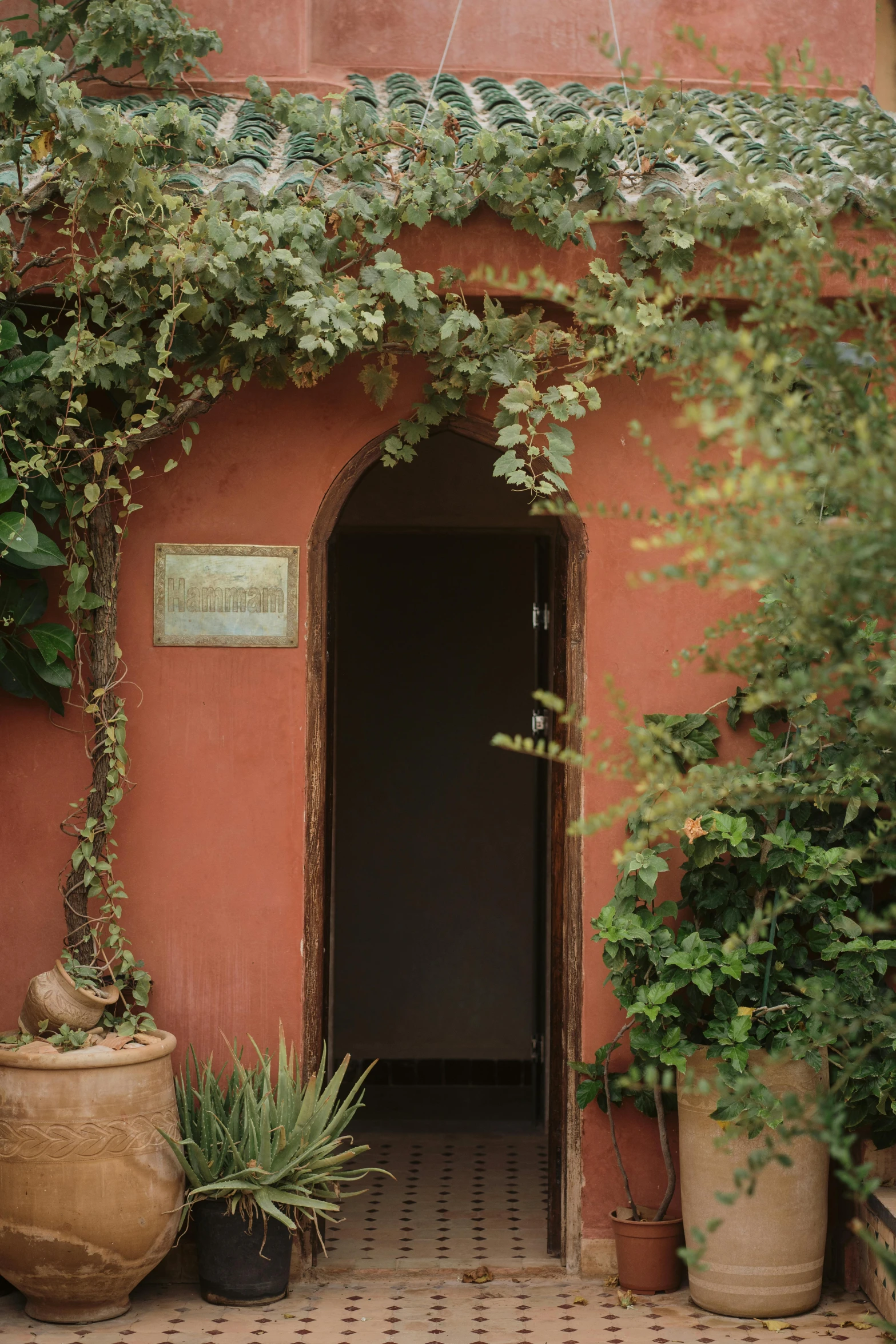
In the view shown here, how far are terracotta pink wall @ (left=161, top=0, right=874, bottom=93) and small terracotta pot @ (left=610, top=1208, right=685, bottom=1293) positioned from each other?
14.4ft

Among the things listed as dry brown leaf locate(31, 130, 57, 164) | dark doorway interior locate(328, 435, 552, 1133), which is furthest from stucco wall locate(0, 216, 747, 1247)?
dark doorway interior locate(328, 435, 552, 1133)

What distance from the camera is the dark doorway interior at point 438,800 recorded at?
677cm

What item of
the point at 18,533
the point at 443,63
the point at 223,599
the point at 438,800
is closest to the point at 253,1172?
the point at 223,599

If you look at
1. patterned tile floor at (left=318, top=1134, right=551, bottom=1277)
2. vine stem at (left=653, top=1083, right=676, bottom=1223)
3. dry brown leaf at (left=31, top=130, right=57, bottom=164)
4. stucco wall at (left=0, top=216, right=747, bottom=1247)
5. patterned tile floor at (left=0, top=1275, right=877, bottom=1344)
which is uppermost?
dry brown leaf at (left=31, top=130, right=57, bottom=164)

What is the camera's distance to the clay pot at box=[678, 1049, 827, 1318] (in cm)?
402

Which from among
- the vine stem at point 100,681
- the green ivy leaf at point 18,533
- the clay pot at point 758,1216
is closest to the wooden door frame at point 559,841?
the clay pot at point 758,1216

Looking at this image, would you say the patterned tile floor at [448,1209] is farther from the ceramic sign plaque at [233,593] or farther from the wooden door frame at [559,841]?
the ceramic sign plaque at [233,593]

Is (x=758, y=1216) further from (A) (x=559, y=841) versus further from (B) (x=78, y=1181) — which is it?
(B) (x=78, y=1181)

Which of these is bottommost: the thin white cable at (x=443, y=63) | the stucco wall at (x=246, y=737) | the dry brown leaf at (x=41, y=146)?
the stucco wall at (x=246, y=737)

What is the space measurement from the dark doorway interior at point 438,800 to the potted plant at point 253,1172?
8.23 feet

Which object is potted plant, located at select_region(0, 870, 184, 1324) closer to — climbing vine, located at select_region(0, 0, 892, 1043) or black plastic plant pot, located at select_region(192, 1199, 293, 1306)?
black plastic plant pot, located at select_region(192, 1199, 293, 1306)

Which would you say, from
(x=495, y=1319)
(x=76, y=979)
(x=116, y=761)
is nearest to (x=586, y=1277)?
(x=495, y=1319)

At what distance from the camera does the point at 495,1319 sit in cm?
408

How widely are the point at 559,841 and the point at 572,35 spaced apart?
344 centimetres
